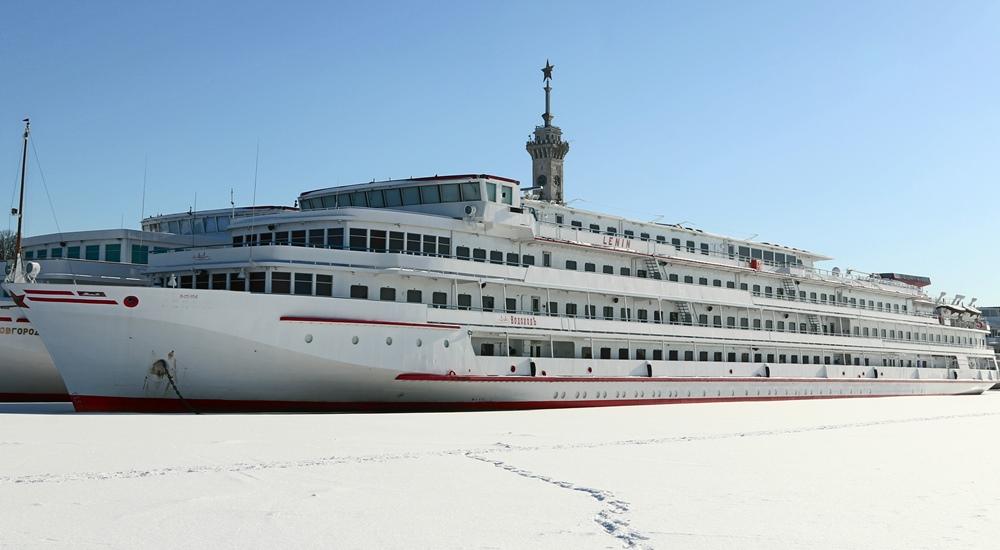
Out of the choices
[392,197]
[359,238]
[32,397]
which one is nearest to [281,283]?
[359,238]

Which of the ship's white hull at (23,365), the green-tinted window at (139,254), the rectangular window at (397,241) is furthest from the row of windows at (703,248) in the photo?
the ship's white hull at (23,365)

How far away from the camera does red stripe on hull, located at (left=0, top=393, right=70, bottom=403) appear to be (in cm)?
2747

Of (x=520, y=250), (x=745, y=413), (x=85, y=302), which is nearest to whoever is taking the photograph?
(x=85, y=302)

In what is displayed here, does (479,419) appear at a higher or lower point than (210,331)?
lower

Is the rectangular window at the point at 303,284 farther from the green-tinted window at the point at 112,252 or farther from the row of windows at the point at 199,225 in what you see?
the row of windows at the point at 199,225

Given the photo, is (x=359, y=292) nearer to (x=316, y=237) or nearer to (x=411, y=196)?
(x=316, y=237)

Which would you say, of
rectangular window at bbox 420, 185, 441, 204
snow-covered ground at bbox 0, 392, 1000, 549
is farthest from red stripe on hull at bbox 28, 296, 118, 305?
rectangular window at bbox 420, 185, 441, 204

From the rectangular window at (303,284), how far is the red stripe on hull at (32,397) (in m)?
10.4

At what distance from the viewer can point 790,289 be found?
42.0 m

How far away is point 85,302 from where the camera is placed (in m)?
21.1

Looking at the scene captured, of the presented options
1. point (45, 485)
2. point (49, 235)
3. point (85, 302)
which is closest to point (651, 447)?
point (45, 485)

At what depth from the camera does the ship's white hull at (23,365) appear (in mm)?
26141

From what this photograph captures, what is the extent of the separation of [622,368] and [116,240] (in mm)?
18421

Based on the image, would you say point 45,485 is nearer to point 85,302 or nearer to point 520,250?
point 85,302
